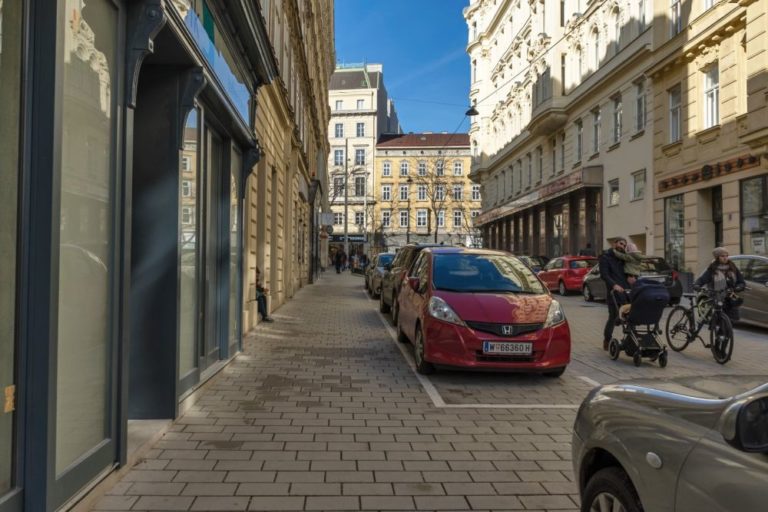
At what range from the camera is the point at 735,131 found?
18094 mm

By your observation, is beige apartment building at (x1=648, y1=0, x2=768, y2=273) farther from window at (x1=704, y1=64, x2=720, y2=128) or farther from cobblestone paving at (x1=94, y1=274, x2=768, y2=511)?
cobblestone paving at (x1=94, y1=274, x2=768, y2=511)

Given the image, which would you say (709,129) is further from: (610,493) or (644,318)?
(610,493)

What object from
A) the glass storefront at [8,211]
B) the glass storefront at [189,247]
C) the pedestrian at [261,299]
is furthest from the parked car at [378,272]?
the glass storefront at [8,211]

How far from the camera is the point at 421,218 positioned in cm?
7675

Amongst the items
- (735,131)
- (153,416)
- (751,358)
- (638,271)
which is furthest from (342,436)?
(735,131)

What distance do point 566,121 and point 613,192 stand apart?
7203 mm

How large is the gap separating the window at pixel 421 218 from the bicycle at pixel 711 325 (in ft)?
219

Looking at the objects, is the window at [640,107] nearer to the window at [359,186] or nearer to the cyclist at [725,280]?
the cyclist at [725,280]

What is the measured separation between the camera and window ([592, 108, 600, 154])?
94.8 ft

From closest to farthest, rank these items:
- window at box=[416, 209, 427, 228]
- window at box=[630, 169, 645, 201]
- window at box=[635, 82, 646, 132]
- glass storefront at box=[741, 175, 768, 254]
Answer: glass storefront at box=[741, 175, 768, 254]
window at box=[630, 169, 645, 201]
window at box=[635, 82, 646, 132]
window at box=[416, 209, 427, 228]

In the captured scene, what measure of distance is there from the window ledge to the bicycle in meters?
11.4

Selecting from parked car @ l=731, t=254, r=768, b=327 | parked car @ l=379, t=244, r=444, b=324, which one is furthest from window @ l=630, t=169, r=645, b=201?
parked car @ l=379, t=244, r=444, b=324

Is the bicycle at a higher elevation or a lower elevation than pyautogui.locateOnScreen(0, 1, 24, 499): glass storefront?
lower

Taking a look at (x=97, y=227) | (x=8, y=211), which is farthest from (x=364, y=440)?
(x=8, y=211)
